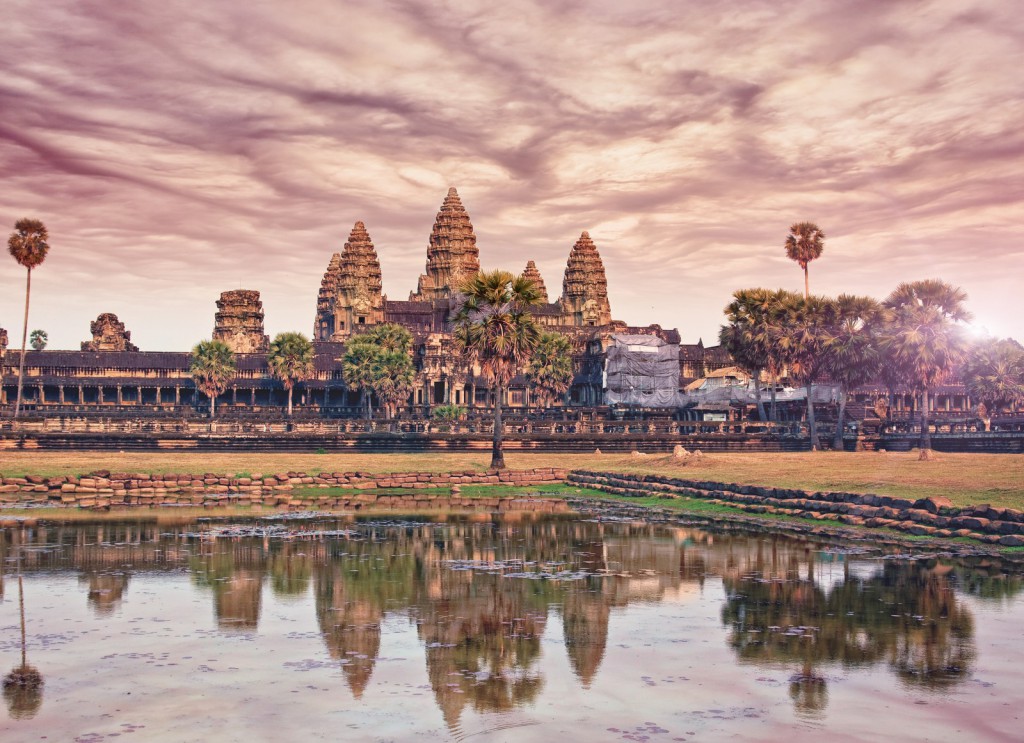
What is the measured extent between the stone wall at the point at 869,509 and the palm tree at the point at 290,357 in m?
76.0

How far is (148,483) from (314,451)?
84.6 feet

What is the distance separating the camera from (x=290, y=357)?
362 feet

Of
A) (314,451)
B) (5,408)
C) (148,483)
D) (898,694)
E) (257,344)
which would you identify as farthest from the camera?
(257,344)

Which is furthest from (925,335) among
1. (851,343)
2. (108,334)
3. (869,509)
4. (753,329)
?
(108,334)

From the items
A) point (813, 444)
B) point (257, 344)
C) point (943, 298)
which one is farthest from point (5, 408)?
point (943, 298)

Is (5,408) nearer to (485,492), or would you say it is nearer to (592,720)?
(485,492)

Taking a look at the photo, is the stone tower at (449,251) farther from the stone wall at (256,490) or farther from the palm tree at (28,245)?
the stone wall at (256,490)

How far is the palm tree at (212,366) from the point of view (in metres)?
112

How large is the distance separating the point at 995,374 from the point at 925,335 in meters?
38.9

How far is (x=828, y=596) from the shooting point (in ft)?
56.1

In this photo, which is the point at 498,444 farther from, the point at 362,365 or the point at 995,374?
the point at 995,374

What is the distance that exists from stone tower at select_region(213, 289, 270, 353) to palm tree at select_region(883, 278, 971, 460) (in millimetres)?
124686

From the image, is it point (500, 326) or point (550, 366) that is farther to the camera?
point (550, 366)

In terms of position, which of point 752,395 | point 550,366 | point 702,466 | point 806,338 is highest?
point 550,366
